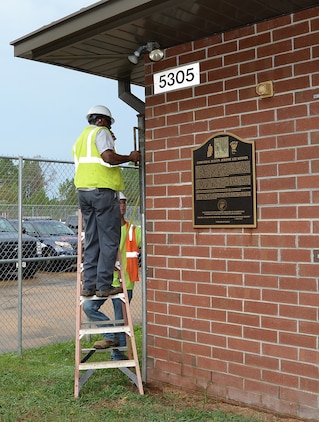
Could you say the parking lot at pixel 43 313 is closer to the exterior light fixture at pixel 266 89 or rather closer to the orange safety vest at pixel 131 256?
the orange safety vest at pixel 131 256

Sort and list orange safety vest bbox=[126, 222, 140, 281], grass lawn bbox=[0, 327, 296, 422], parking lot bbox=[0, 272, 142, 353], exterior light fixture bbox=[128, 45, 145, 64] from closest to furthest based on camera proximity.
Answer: grass lawn bbox=[0, 327, 296, 422] → exterior light fixture bbox=[128, 45, 145, 64] → orange safety vest bbox=[126, 222, 140, 281] → parking lot bbox=[0, 272, 142, 353]

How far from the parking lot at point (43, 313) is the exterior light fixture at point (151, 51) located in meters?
3.81

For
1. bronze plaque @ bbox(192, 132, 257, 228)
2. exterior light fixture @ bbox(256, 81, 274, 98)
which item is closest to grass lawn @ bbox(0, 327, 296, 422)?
bronze plaque @ bbox(192, 132, 257, 228)

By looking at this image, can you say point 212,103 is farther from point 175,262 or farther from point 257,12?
point 175,262

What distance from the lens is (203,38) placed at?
Result: 5.40 m

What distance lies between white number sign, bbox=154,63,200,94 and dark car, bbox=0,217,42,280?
10.1 feet

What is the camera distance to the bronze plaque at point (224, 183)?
498 cm

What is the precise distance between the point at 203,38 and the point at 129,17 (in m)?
0.97

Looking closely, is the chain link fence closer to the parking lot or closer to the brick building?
the parking lot

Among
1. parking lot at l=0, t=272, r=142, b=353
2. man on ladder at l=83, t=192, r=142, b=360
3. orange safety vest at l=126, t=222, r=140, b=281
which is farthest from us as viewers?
parking lot at l=0, t=272, r=142, b=353

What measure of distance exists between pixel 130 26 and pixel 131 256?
294 cm

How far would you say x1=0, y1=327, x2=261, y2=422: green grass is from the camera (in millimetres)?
4770

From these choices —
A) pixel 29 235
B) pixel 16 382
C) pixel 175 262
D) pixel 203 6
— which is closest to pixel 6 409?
pixel 16 382

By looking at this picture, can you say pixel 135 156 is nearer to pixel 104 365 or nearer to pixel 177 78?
pixel 177 78
